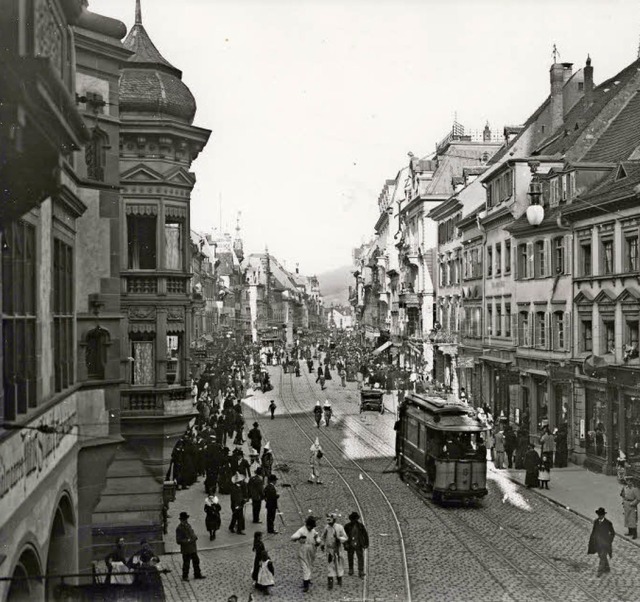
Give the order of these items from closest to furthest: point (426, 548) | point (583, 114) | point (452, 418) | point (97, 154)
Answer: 1. point (97, 154)
2. point (426, 548)
3. point (452, 418)
4. point (583, 114)

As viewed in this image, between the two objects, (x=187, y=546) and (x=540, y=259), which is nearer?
(x=187, y=546)

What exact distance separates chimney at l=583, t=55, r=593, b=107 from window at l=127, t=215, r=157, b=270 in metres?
27.6

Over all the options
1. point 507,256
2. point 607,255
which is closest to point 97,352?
point 607,255

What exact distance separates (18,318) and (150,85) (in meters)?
12.4

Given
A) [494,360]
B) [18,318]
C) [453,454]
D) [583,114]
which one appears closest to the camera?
[18,318]

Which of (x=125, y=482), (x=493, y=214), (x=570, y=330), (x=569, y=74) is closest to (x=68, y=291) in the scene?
(x=125, y=482)

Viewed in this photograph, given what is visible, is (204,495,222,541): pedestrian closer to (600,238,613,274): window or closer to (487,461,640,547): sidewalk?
(487,461,640,547): sidewalk

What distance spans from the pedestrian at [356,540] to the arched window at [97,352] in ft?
18.6

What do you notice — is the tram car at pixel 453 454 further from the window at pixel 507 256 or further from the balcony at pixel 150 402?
the window at pixel 507 256

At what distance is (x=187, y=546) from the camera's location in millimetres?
18562

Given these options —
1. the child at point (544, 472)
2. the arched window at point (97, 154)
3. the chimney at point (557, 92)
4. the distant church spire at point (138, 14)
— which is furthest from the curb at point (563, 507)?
the chimney at point (557, 92)

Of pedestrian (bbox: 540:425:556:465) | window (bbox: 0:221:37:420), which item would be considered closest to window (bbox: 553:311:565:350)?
pedestrian (bbox: 540:425:556:465)

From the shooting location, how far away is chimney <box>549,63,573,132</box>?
4722cm

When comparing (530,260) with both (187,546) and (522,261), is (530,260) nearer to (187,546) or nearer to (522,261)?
(522,261)
